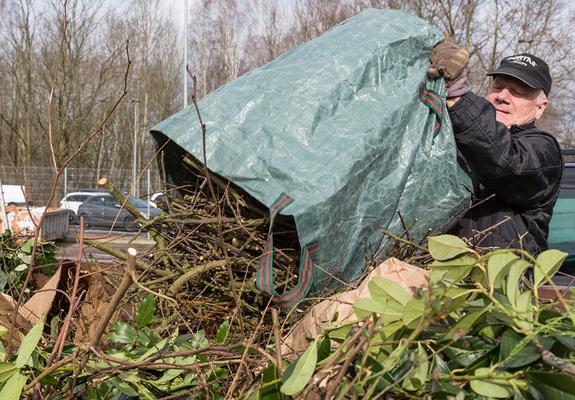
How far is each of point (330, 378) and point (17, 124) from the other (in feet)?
110

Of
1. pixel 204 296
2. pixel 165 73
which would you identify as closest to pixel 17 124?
pixel 165 73

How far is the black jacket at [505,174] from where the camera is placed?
6.63 ft

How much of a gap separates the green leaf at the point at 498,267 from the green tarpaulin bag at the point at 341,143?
0.74 meters

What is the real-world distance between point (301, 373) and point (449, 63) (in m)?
Result: 1.39

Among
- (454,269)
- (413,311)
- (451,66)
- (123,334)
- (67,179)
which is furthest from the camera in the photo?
(67,179)

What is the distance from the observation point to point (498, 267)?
99cm

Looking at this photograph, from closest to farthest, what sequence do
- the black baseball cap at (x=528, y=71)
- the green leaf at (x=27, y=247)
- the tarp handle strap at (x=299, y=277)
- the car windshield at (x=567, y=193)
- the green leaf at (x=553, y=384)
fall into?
the green leaf at (x=553, y=384) → the tarp handle strap at (x=299, y=277) → the black baseball cap at (x=528, y=71) → the green leaf at (x=27, y=247) → the car windshield at (x=567, y=193)

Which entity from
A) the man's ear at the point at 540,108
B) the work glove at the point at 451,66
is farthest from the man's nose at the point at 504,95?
the work glove at the point at 451,66

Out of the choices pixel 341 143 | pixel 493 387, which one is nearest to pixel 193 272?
pixel 341 143

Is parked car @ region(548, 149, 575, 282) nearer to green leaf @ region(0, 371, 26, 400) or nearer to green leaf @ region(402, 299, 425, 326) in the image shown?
green leaf @ region(402, 299, 425, 326)

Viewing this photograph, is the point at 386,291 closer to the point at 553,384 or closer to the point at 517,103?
the point at 553,384

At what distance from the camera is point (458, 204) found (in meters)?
2.01

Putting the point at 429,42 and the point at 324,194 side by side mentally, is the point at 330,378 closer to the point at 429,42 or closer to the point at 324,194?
the point at 324,194

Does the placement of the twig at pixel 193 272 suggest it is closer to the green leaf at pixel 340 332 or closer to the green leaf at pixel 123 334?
the green leaf at pixel 123 334
